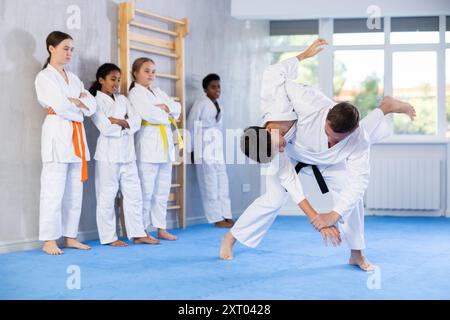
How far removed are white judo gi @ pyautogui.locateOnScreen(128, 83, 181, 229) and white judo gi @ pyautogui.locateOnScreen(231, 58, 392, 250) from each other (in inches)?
61.4

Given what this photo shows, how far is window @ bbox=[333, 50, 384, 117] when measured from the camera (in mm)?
7164

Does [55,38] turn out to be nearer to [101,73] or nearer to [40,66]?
[40,66]

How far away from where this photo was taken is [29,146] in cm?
463

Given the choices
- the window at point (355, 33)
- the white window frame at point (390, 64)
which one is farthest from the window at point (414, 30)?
the window at point (355, 33)

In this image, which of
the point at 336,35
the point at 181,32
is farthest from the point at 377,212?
the point at 181,32

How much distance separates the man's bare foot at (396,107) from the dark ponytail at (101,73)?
83.5 inches

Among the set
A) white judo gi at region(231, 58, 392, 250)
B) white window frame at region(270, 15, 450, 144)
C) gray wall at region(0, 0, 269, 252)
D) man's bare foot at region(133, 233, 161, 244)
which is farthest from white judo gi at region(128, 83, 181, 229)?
white window frame at region(270, 15, 450, 144)

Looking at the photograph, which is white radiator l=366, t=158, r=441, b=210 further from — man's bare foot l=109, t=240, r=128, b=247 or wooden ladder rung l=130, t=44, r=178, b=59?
man's bare foot l=109, t=240, r=128, b=247

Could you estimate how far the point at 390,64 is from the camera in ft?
23.3

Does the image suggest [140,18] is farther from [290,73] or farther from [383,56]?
[383,56]

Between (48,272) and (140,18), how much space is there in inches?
106

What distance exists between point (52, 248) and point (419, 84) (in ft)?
14.8

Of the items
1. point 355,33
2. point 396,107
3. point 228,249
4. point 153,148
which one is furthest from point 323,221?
point 355,33

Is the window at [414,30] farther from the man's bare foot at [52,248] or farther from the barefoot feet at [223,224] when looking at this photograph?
the man's bare foot at [52,248]
